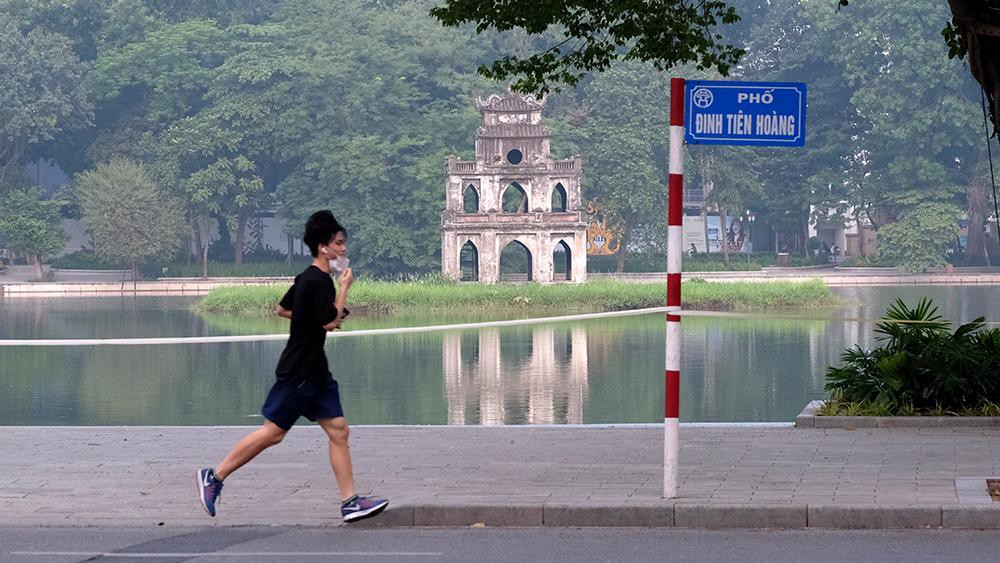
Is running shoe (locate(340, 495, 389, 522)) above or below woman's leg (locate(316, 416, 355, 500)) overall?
below

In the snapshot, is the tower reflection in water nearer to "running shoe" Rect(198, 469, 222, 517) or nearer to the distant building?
"running shoe" Rect(198, 469, 222, 517)

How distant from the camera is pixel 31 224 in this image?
8075 centimetres

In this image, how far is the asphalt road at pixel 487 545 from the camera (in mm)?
9852

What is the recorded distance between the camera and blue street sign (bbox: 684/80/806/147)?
1166cm

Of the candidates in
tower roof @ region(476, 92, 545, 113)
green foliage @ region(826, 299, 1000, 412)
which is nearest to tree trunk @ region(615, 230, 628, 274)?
tower roof @ region(476, 92, 545, 113)

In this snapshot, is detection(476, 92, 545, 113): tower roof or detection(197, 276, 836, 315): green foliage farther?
detection(476, 92, 545, 113): tower roof

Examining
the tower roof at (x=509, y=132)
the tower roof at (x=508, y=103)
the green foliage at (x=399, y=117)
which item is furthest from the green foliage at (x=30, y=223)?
the tower roof at (x=508, y=103)

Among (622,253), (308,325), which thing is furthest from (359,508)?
(622,253)

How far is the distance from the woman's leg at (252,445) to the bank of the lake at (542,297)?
47701 millimetres

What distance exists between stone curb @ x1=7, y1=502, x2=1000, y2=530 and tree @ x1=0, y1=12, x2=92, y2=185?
248ft

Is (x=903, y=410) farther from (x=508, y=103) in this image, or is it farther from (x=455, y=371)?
(x=508, y=103)

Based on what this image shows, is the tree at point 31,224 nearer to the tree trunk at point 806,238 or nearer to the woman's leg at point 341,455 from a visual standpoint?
the tree trunk at point 806,238

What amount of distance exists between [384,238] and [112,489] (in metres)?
65.6

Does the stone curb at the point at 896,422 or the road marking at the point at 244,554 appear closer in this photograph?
the road marking at the point at 244,554
